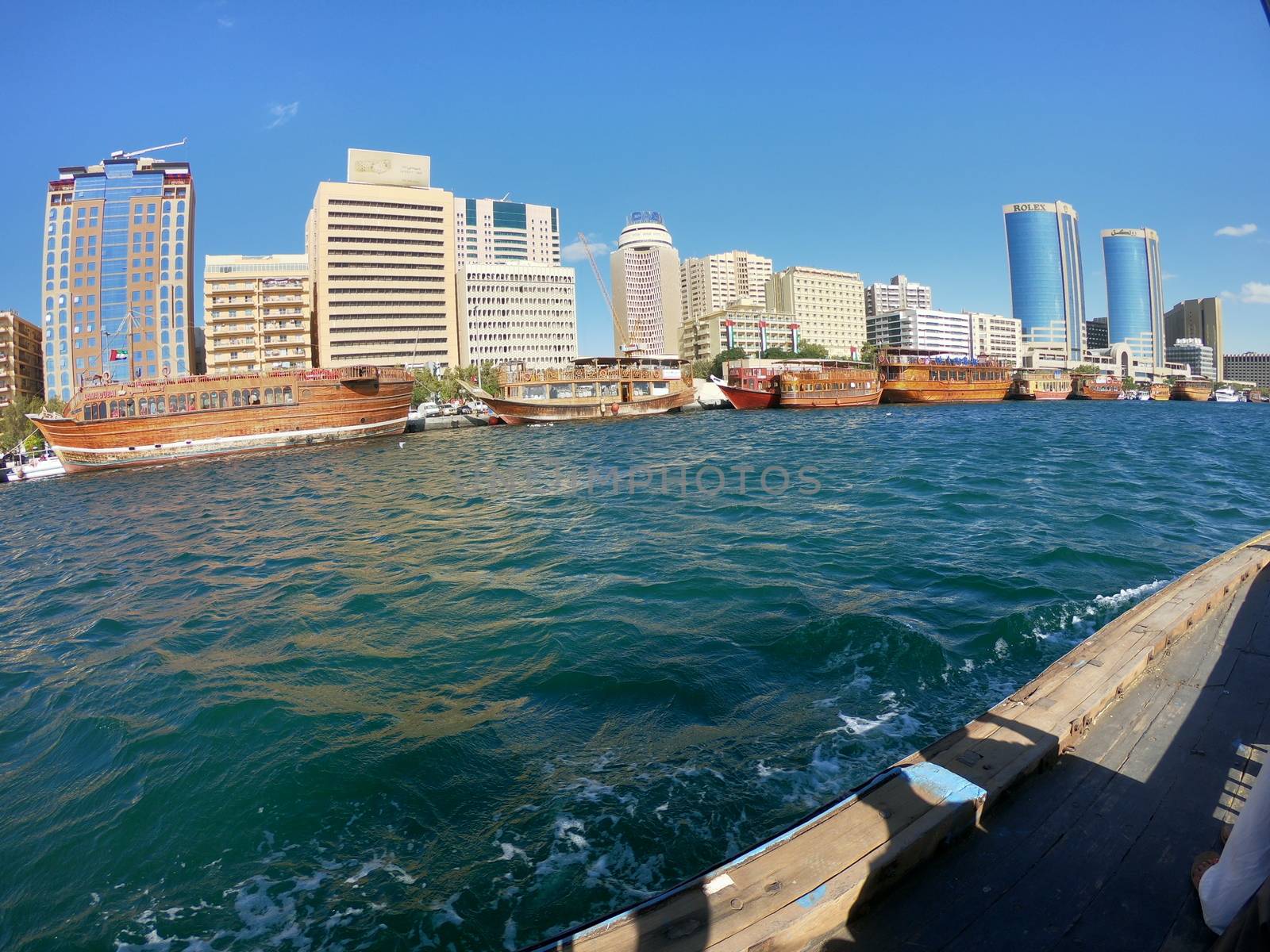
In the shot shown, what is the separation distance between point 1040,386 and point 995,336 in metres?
111

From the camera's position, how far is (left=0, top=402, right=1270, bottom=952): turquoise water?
4383mm

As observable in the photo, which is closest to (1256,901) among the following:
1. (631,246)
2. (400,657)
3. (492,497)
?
(400,657)

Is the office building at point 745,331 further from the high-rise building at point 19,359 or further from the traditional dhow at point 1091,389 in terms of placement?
the high-rise building at point 19,359

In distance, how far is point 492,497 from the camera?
68.2ft

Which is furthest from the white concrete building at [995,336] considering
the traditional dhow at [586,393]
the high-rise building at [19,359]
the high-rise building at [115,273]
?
the high-rise building at [19,359]

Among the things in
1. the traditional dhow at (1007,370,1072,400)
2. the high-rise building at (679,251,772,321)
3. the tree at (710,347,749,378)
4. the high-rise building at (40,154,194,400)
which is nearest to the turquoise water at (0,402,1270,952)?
the traditional dhow at (1007,370,1072,400)

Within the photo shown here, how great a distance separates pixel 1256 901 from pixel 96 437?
56340 millimetres

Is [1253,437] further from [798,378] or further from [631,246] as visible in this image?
[631,246]

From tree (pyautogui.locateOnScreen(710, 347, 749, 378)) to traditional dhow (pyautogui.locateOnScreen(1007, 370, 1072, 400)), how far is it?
48128 millimetres

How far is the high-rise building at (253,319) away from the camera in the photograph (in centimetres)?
9412

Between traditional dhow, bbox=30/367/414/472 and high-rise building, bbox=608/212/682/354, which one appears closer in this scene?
traditional dhow, bbox=30/367/414/472

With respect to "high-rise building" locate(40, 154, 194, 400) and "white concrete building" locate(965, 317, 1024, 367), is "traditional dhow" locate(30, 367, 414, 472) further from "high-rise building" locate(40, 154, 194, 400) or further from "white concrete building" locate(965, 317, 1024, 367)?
"white concrete building" locate(965, 317, 1024, 367)

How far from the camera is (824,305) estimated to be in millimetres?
170250

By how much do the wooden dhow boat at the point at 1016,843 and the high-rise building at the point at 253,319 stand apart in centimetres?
10736
